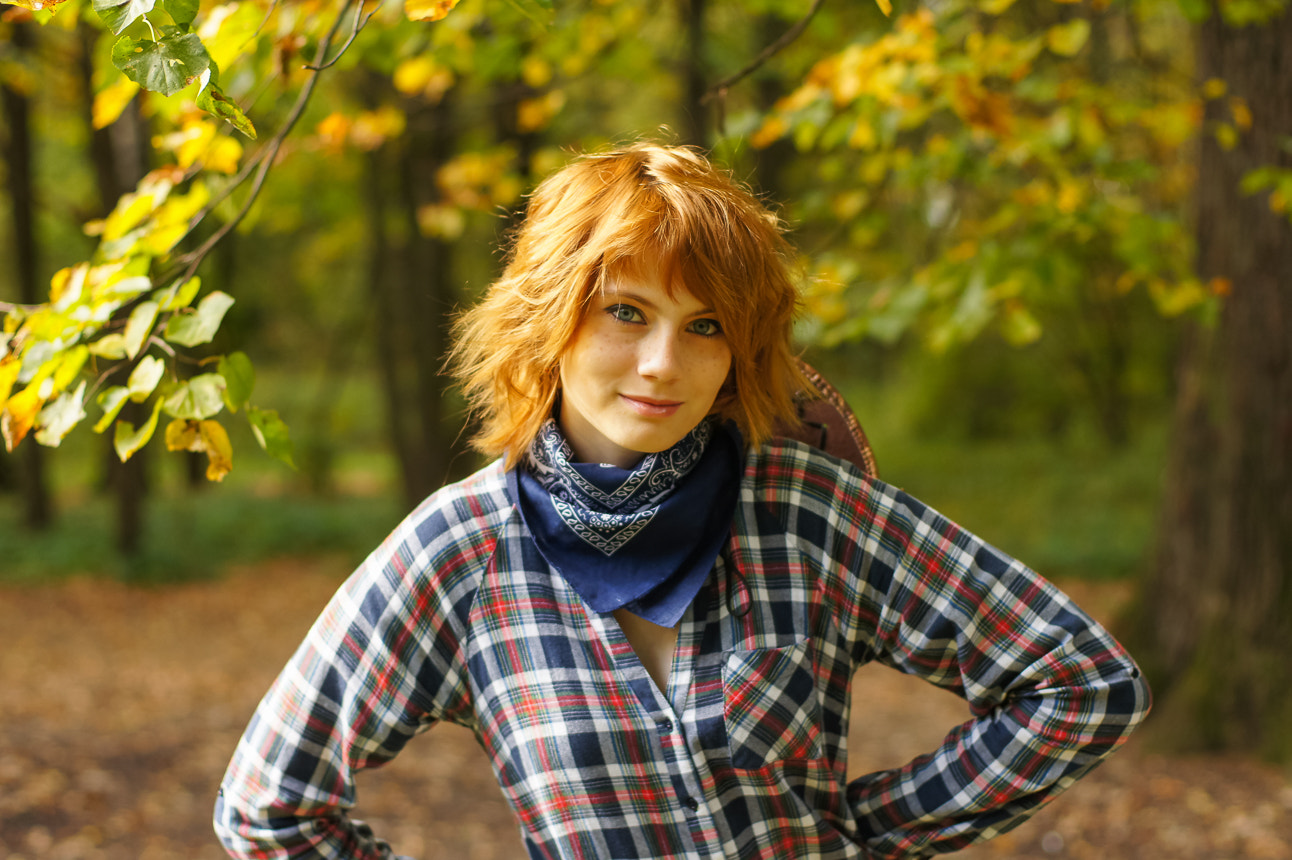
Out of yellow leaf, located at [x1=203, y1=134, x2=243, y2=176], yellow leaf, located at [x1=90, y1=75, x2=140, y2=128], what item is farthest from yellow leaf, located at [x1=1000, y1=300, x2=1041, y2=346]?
yellow leaf, located at [x1=90, y1=75, x2=140, y2=128]

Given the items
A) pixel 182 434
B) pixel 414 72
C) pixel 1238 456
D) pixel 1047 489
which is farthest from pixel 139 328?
pixel 1047 489

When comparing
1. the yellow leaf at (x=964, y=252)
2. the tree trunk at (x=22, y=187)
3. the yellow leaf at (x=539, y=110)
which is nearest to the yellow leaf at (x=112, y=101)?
the yellow leaf at (x=539, y=110)

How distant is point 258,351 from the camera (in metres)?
15.6

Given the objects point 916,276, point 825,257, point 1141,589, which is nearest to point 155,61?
point 916,276

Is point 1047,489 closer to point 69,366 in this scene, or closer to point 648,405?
point 648,405

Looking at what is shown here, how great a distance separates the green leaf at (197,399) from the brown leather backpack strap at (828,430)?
891 mm

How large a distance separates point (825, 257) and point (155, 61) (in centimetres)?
334

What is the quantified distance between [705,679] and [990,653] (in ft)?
1.34

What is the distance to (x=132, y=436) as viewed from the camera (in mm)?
1771

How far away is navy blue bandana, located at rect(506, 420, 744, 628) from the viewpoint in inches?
59.1

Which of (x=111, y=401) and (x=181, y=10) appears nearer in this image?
(x=181, y=10)

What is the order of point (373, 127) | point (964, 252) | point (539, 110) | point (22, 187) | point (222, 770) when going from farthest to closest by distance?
point (22, 187) → point (222, 770) → point (539, 110) → point (373, 127) → point (964, 252)

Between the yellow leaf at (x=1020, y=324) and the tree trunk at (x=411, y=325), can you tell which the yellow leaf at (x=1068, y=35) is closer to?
the yellow leaf at (x=1020, y=324)

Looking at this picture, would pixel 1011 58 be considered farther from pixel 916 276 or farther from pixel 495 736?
pixel 495 736
